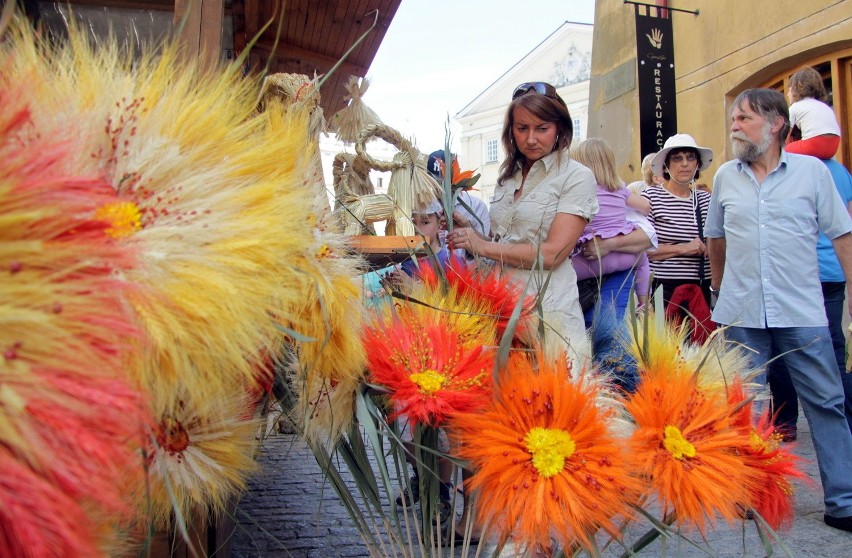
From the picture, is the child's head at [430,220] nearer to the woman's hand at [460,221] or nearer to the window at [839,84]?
the woman's hand at [460,221]

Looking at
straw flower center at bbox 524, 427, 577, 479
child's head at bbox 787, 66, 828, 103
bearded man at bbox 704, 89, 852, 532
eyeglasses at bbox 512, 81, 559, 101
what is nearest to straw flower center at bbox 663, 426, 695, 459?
straw flower center at bbox 524, 427, 577, 479

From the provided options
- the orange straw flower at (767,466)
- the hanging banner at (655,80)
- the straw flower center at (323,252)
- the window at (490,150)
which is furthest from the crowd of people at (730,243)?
the window at (490,150)

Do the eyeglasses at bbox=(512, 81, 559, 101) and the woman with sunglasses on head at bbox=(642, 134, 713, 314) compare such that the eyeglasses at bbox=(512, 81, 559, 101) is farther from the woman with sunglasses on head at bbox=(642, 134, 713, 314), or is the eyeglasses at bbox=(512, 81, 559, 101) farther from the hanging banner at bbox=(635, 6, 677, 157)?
the hanging banner at bbox=(635, 6, 677, 157)

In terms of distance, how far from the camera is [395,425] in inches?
56.1

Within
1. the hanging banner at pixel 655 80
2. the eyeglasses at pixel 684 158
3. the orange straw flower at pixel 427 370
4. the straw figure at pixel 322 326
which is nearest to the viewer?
the straw figure at pixel 322 326

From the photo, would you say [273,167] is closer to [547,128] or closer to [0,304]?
[0,304]

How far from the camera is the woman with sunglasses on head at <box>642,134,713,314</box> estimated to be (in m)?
4.39

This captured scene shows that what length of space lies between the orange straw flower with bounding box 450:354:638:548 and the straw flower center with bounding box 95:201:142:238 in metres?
0.67

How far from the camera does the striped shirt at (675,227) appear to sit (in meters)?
4.41

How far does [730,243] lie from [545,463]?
2487 mm

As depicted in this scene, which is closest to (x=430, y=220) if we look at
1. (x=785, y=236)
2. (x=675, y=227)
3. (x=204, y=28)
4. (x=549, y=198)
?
(x=549, y=198)

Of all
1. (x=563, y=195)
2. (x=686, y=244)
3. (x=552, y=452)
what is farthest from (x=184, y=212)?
(x=686, y=244)

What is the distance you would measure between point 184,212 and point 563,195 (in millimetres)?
1668

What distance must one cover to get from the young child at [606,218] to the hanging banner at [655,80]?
23.0 ft
